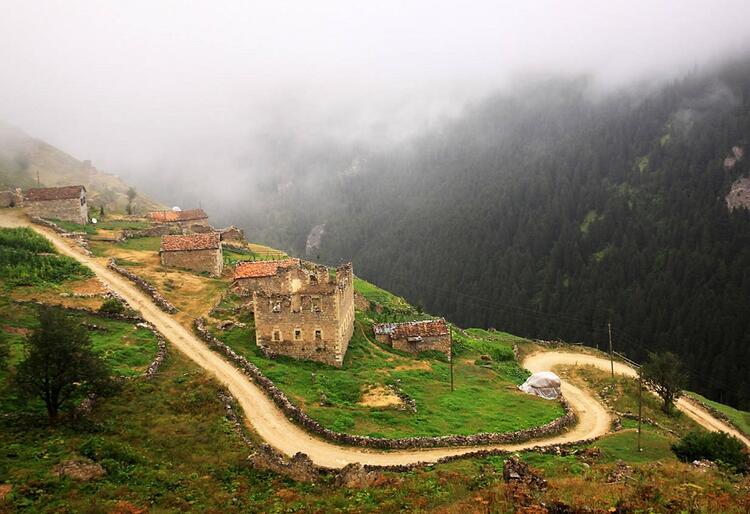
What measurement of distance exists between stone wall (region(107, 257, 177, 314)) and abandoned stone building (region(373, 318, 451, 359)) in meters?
23.6

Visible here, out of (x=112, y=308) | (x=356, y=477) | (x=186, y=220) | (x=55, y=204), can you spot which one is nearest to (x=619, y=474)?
(x=356, y=477)

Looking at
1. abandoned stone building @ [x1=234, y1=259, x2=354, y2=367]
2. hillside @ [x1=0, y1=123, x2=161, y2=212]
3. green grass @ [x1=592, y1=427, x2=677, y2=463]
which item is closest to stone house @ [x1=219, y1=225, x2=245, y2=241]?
hillside @ [x1=0, y1=123, x2=161, y2=212]

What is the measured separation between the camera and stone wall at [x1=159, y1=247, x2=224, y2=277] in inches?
2813

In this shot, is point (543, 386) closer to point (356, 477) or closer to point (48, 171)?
point (356, 477)

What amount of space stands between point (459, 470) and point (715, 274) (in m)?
130

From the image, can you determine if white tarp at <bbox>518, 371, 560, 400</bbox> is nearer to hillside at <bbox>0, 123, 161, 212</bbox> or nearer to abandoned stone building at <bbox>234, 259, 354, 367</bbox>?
abandoned stone building at <bbox>234, 259, 354, 367</bbox>

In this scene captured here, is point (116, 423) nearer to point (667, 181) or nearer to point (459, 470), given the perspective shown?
point (459, 470)

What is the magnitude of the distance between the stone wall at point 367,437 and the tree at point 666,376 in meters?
15.3

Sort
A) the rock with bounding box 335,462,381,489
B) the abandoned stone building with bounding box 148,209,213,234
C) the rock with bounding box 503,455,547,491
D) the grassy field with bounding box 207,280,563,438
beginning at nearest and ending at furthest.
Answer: the rock with bounding box 503,455,547,491, the rock with bounding box 335,462,381,489, the grassy field with bounding box 207,280,563,438, the abandoned stone building with bounding box 148,209,213,234

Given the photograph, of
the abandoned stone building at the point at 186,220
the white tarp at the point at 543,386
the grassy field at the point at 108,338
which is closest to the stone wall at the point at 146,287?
the grassy field at the point at 108,338

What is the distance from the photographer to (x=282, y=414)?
37.8 meters

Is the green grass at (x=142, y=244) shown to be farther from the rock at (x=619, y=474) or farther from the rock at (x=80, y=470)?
the rock at (x=619, y=474)

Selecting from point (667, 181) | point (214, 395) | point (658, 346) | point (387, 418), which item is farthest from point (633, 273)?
point (214, 395)

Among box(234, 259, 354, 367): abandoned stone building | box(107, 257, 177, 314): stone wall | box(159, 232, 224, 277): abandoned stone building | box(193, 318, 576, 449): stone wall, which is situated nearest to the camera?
box(193, 318, 576, 449): stone wall
